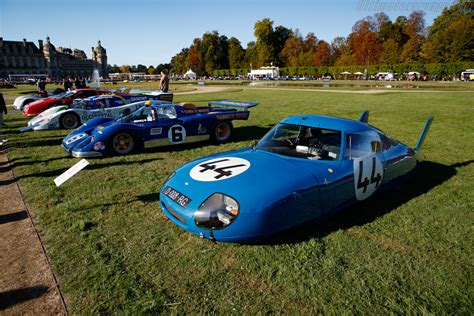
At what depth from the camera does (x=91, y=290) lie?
2859mm

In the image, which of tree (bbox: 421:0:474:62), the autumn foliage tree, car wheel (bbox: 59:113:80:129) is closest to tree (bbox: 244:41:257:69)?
the autumn foliage tree

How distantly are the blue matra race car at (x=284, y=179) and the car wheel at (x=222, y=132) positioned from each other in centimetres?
414

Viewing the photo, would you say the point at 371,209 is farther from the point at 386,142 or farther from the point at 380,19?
the point at 380,19

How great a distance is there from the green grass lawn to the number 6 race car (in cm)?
598

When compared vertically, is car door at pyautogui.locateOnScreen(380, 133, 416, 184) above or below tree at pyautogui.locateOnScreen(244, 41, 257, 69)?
below

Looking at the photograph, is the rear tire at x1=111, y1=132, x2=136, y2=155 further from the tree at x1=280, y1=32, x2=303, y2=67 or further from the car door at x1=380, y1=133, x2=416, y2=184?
the tree at x1=280, y1=32, x2=303, y2=67

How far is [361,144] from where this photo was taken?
4.37m

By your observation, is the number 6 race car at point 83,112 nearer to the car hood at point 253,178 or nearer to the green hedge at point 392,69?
the car hood at point 253,178

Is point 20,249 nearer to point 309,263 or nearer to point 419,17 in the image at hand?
point 309,263

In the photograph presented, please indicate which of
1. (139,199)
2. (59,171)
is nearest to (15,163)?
(59,171)

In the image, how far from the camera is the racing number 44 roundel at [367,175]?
414 centimetres

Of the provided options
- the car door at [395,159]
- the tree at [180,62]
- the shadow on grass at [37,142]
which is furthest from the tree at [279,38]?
the car door at [395,159]

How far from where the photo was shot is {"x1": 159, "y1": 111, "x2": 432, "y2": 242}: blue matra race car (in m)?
3.26

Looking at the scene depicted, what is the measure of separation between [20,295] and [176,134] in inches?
218
